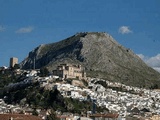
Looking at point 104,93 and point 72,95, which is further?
point 104,93

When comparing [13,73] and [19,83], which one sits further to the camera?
[13,73]

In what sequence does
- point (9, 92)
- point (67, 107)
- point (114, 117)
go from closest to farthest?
point (114, 117)
point (67, 107)
point (9, 92)

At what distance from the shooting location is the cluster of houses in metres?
151

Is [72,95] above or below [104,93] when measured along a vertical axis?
below

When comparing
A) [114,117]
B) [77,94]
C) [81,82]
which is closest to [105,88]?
[81,82]

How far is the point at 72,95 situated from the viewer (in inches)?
5994

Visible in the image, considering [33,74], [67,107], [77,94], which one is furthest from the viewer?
[33,74]

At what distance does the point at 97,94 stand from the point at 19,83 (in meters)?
27.2

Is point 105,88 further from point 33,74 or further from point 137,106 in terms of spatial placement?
point 33,74

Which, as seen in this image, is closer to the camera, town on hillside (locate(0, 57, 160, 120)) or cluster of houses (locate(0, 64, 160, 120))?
town on hillside (locate(0, 57, 160, 120))

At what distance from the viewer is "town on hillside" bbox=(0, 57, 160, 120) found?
142000 mm

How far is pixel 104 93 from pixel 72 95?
15648 mm

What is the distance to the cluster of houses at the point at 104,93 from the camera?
151125 mm

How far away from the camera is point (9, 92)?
546 feet
